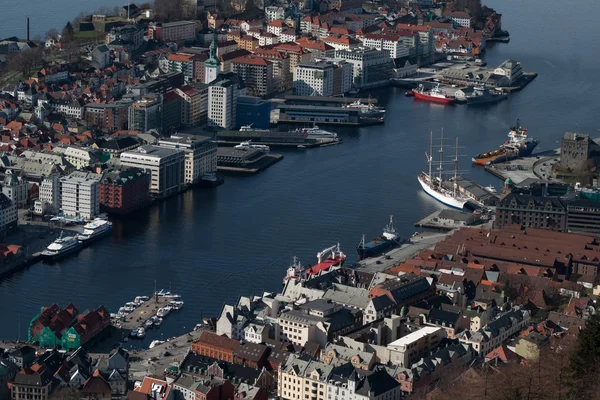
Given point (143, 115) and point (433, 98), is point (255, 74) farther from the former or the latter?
point (143, 115)

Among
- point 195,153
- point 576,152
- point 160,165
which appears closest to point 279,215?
point 160,165

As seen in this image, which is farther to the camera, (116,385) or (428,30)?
(428,30)

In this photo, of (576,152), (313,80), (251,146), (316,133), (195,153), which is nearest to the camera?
(195,153)

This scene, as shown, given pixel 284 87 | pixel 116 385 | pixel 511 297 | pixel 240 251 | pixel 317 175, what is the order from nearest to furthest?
pixel 116 385 → pixel 511 297 → pixel 240 251 → pixel 317 175 → pixel 284 87

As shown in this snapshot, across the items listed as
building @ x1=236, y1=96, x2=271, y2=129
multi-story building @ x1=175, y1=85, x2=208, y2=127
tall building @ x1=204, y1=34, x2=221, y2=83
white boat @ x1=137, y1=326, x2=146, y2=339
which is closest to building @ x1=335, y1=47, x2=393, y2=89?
tall building @ x1=204, y1=34, x2=221, y2=83

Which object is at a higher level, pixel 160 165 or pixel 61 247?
pixel 160 165

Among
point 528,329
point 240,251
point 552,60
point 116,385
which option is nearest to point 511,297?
point 528,329

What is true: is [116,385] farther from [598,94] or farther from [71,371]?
[598,94]
